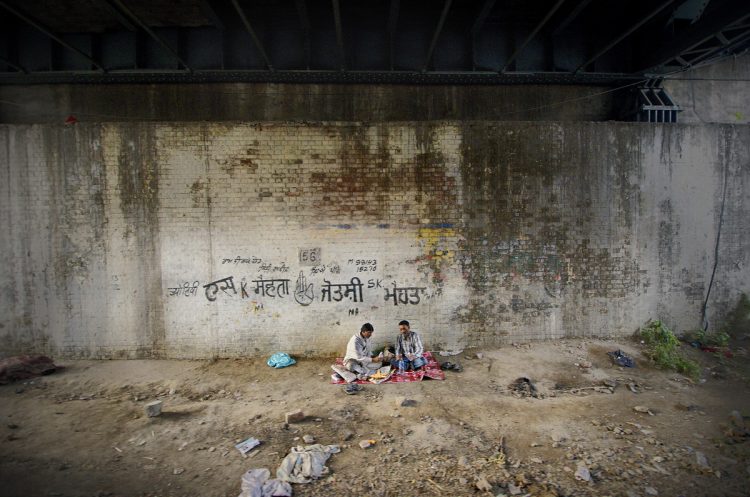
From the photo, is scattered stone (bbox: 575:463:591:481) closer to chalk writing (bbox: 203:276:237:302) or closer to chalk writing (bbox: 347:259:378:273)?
chalk writing (bbox: 347:259:378:273)

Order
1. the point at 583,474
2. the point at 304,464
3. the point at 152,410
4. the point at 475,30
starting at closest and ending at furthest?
the point at 583,474, the point at 304,464, the point at 152,410, the point at 475,30

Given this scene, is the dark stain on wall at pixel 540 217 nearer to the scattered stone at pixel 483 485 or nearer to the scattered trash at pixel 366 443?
the scattered trash at pixel 366 443

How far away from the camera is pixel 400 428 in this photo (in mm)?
4824

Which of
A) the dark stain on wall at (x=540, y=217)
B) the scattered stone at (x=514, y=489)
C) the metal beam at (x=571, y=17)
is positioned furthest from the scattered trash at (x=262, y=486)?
the metal beam at (x=571, y=17)

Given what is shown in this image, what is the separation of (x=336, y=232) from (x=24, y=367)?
6.19 m

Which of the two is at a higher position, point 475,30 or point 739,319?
point 475,30

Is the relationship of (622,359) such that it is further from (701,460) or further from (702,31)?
(702,31)

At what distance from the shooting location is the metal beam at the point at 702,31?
576cm

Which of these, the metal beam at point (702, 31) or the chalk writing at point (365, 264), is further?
the chalk writing at point (365, 264)

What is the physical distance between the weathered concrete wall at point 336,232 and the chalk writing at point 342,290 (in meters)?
0.03

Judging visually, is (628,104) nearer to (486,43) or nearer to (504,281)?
(486,43)

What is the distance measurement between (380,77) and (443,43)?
149 cm

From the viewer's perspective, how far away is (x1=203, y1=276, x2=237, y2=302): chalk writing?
22.9ft

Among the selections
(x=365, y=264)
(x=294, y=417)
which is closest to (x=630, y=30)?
(x=365, y=264)
